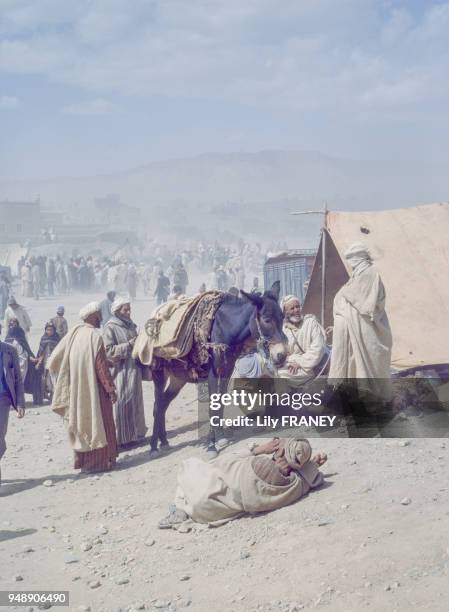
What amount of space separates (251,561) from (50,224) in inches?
2359

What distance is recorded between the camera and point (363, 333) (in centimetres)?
726

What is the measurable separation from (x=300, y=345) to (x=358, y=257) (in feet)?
3.90

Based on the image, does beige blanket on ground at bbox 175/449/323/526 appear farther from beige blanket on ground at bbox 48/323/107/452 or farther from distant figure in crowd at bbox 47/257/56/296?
distant figure in crowd at bbox 47/257/56/296

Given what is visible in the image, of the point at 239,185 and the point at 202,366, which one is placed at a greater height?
the point at 239,185

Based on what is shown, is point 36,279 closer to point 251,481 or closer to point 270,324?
point 270,324

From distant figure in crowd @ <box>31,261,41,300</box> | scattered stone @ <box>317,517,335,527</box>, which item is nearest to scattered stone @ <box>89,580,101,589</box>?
scattered stone @ <box>317,517,335,527</box>

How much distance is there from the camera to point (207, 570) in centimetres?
544

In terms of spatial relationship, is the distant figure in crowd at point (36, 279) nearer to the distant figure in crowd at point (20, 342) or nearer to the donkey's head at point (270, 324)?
the distant figure in crowd at point (20, 342)

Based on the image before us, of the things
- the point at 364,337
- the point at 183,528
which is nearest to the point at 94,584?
the point at 183,528

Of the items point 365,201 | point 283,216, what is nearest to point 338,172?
point 365,201

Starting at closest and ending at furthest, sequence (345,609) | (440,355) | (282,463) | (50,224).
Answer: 1. (345,609)
2. (282,463)
3. (440,355)
4. (50,224)

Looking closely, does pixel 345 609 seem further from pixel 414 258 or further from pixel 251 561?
pixel 414 258

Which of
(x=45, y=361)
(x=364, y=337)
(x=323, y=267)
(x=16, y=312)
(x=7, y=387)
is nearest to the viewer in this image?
(x=364, y=337)

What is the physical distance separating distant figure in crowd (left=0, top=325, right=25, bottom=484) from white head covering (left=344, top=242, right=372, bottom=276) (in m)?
3.27
